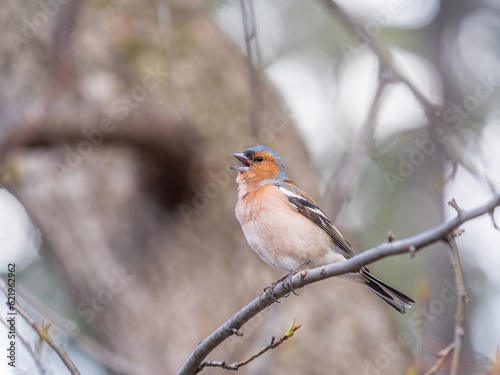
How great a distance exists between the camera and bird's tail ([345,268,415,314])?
369 centimetres

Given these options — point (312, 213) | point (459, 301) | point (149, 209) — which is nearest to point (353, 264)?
point (459, 301)

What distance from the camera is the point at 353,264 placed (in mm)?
2295

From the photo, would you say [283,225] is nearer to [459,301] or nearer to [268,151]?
[268,151]

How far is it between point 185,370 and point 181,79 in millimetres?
4506

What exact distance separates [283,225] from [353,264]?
1.91 m

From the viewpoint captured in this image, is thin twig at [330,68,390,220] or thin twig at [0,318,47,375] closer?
thin twig at [0,318,47,375]

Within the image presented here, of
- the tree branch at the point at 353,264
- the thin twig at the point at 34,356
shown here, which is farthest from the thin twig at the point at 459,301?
the thin twig at the point at 34,356

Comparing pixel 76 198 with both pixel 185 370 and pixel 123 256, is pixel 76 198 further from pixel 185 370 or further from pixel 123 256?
pixel 185 370

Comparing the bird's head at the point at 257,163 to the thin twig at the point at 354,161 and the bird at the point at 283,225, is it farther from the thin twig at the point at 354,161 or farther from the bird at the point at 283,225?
the thin twig at the point at 354,161

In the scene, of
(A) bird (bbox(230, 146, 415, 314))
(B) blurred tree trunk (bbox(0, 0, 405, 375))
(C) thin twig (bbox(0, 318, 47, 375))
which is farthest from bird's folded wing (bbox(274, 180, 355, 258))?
(C) thin twig (bbox(0, 318, 47, 375))

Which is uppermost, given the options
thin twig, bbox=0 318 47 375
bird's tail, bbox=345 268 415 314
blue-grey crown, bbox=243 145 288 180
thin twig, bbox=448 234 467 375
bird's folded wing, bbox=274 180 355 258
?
blue-grey crown, bbox=243 145 288 180

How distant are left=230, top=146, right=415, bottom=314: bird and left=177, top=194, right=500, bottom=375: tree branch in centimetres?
100

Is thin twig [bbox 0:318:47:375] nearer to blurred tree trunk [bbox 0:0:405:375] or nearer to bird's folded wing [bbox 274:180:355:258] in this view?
bird's folded wing [bbox 274:180:355:258]

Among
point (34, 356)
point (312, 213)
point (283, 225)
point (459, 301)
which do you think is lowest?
point (34, 356)
